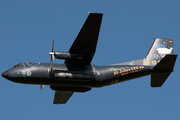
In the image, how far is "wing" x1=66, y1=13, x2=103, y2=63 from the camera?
2472 centimetres

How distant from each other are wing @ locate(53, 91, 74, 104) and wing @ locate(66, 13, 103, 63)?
513cm

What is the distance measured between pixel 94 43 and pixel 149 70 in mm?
5750

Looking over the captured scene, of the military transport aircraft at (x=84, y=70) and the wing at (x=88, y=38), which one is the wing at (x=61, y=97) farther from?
the wing at (x=88, y=38)

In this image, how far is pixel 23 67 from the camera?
1056 inches

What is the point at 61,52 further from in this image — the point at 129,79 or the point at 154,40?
the point at 154,40

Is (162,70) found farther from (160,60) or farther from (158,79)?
(160,60)

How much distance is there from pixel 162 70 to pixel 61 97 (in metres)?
10.2

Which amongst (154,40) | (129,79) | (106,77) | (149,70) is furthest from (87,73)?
(154,40)

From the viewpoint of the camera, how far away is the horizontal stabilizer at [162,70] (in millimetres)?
27186

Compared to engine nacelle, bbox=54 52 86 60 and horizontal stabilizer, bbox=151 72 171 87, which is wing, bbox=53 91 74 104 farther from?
horizontal stabilizer, bbox=151 72 171 87

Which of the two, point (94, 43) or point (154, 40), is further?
point (154, 40)

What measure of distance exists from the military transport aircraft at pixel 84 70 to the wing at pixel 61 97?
305 cm

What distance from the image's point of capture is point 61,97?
103 feet

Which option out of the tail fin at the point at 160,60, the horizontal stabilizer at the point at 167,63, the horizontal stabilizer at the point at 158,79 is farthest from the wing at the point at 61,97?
the horizontal stabilizer at the point at 167,63
